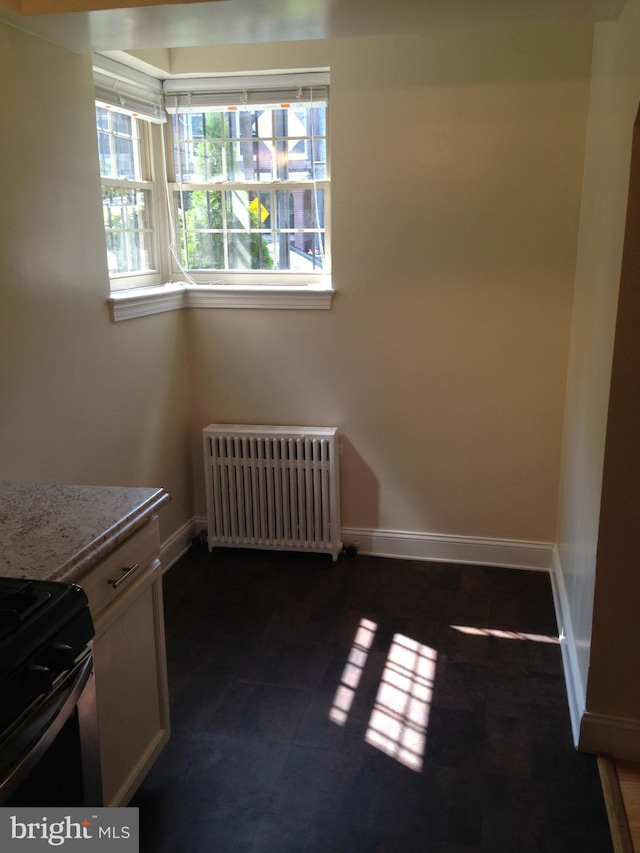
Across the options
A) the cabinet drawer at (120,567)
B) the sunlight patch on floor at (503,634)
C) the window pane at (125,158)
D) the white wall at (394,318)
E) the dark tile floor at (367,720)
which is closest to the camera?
the cabinet drawer at (120,567)

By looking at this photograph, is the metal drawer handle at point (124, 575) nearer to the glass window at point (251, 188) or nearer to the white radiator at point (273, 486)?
the white radiator at point (273, 486)

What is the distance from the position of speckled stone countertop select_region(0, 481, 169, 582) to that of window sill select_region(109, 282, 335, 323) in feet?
4.93

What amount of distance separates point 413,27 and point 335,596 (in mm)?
2288

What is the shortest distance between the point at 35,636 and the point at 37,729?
0.16 meters

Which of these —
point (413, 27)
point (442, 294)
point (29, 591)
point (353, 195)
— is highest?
point (413, 27)

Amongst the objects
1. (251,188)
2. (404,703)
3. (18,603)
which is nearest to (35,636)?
(18,603)

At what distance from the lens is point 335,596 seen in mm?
3377

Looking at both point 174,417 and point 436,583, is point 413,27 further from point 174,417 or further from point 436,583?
point 436,583

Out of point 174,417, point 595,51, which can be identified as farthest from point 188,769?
point 595,51

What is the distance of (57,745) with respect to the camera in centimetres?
143

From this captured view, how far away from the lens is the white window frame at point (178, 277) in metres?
3.41

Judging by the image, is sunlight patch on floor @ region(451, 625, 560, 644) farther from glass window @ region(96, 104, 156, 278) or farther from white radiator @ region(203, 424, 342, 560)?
glass window @ region(96, 104, 156, 278)

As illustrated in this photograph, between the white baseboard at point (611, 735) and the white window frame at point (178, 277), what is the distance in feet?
6.99

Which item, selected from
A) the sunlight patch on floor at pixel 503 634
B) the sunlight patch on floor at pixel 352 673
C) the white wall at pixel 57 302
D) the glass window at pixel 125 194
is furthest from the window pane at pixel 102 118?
the sunlight patch on floor at pixel 503 634
